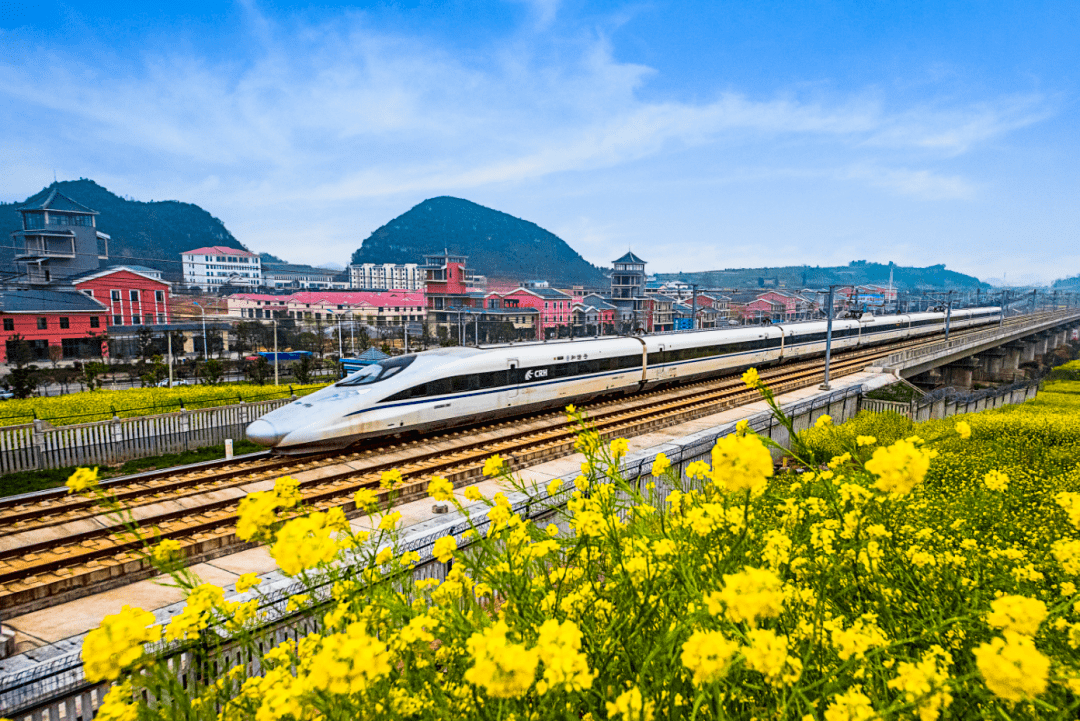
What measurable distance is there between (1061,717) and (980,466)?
33.0 feet

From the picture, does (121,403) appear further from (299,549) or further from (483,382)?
(299,549)

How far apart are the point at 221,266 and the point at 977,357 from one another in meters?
125

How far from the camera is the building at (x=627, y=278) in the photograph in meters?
83.6

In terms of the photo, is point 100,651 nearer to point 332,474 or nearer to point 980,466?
point 332,474

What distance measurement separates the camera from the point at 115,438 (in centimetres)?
1309

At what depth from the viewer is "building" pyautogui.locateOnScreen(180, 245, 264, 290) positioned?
114 m

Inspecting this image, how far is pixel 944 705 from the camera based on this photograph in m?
1.79

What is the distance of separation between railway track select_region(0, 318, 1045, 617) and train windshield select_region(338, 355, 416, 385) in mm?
1570

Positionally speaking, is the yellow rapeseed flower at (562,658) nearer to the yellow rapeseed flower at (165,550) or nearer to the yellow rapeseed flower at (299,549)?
the yellow rapeseed flower at (299,549)

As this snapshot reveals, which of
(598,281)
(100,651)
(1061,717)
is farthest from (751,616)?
(598,281)

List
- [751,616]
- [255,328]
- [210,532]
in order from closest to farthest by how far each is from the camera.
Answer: [751,616] < [210,532] < [255,328]

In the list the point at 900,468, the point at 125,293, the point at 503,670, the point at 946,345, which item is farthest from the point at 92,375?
the point at 946,345

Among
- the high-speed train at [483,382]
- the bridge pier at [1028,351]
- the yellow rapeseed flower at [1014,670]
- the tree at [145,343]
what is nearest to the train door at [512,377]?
the high-speed train at [483,382]

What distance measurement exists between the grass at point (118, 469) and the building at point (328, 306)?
45.8 m
